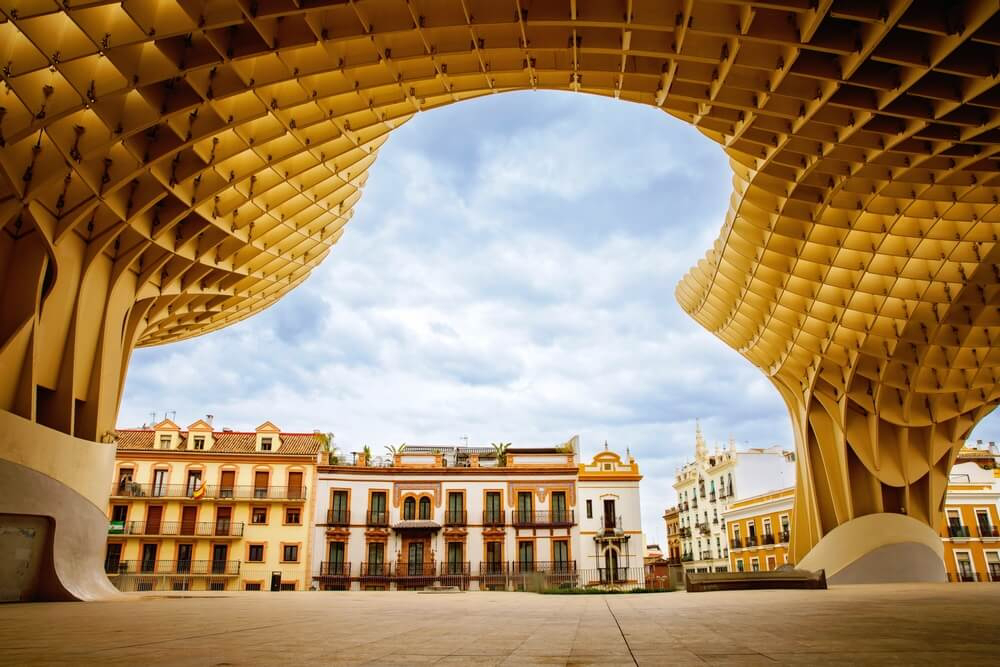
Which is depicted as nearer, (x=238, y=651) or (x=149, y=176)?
(x=238, y=651)

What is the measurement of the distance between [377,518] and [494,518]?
9015 millimetres

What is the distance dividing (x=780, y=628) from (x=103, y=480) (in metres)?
21.1

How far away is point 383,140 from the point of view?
2284cm

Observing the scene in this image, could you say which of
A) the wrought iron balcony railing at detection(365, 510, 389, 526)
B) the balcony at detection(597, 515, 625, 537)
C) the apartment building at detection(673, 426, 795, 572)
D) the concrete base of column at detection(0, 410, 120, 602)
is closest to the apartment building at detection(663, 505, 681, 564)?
the apartment building at detection(673, 426, 795, 572)

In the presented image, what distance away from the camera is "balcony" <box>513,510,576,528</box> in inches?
1953

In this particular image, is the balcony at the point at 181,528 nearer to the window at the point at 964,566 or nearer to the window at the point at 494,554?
the window at the point at 494,554

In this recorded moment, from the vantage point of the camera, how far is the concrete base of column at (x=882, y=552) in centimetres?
3066

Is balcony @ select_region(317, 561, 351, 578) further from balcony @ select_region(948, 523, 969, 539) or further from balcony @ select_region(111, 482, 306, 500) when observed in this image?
balcony @ select_region(948, 523, 969, 539)

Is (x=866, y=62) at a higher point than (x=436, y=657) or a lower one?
higher

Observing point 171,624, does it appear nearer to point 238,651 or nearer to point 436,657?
point 238,651

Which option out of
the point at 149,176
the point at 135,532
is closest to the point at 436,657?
the point at 149,176

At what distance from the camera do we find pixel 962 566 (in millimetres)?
48438

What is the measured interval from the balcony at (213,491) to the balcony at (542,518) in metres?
16.4

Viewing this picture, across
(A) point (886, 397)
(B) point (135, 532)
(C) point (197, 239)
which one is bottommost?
(B) point (135, 532)
